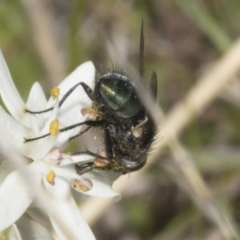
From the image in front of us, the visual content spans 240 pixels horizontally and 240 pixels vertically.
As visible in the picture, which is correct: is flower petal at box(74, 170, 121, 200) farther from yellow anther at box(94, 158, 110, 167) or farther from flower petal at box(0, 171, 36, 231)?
flower petal at box(0, 171, 36, 231)

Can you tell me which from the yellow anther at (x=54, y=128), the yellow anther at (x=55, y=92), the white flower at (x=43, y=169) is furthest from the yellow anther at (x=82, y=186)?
the yellow anther at (x=55, y=92)

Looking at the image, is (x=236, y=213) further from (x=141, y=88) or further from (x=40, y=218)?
(x=141, y=88)

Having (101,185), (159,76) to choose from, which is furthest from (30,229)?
(159,76)

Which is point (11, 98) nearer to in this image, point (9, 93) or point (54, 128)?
point (9, 93)

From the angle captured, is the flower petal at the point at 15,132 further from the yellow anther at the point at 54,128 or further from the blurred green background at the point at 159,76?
the blurred green background at the point at 159,76

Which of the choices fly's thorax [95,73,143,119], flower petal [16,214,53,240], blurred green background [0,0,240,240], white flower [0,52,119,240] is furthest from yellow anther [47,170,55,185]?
blurred green background [0,0,240,240]
